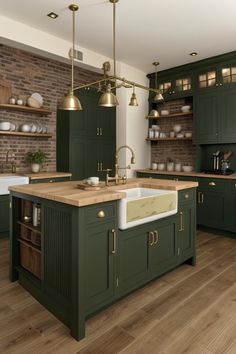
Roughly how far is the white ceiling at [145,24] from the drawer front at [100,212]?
252cm

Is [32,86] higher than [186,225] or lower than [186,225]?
higher

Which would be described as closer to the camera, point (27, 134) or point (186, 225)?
point (186, 225)

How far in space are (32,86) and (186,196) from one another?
3512mm

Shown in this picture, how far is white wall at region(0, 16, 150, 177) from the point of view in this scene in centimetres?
366

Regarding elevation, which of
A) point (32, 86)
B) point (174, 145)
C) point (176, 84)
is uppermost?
point (176, 84)

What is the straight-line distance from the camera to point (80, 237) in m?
1.85

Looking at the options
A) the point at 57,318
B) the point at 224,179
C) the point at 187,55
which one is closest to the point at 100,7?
the point at 187,55

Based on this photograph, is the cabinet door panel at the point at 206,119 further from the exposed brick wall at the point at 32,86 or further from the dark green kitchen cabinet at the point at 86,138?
the exposed brick wall at the point at 32,86

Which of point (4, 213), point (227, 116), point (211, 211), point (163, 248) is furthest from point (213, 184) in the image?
point (4, 213)

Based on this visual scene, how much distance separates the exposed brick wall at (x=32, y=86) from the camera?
178 inches

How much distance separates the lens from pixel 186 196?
9.70 ft

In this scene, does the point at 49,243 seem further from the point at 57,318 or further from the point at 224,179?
the point at 224,179

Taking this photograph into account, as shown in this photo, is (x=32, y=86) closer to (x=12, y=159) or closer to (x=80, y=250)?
(x=12, y=159)

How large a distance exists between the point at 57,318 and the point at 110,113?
4.07 m
